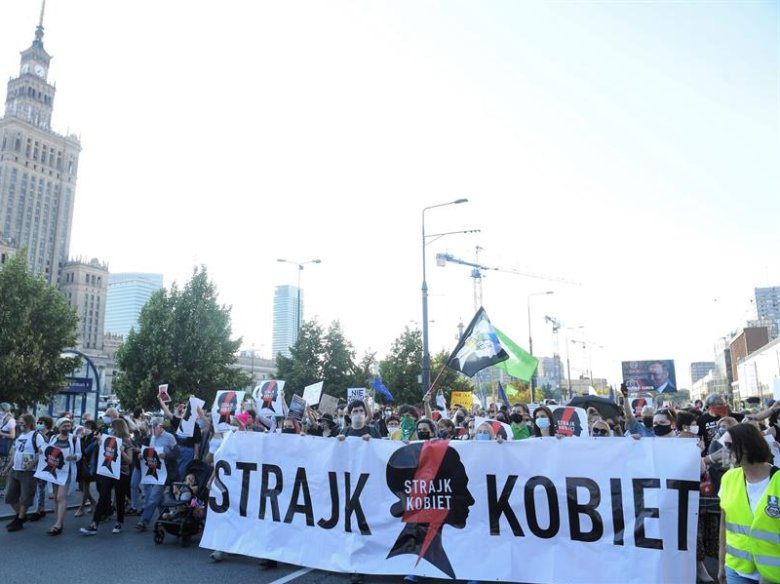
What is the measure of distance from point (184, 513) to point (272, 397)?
7.91 meters

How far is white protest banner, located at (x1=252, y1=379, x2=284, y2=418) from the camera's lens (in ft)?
55.3

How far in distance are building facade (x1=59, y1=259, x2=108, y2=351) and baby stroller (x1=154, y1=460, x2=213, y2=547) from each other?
146687 mm

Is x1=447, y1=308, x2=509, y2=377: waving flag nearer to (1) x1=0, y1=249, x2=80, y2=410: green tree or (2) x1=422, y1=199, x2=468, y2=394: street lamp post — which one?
(2) x1=422, y1=199, x2=468, y2=394: street lamp post

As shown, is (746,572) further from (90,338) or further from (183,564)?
(90,338)

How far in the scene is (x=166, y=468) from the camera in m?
10.7

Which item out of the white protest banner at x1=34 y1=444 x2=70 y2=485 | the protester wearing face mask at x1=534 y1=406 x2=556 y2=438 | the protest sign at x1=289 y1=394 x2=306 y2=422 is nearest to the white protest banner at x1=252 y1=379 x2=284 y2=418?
the protest sign at x1=289 y1=394 x2=306 y2=422

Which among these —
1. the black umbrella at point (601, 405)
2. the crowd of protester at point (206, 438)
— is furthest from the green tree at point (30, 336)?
the black umbrella at point (601, 405)

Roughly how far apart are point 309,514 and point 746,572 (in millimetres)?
5141

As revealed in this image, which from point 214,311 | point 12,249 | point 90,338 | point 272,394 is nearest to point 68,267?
point 90,338

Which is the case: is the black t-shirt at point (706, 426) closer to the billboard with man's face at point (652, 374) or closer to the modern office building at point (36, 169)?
the billboard with man's face at point (652, 374)

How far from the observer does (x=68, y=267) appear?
144 meters

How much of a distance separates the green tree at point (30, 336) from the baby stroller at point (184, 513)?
18716mm

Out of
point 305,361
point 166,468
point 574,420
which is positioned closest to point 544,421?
point 574,420

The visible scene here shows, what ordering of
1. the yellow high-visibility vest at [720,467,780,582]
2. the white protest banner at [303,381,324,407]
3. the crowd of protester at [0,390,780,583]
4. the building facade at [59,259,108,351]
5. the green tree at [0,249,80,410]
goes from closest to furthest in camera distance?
the yellow high-visibility vest at [720,467,780,582], the crowd of protester at [0,390,780,583], the white protest banner at [303,381,324,407], the green tree at [0,249,80,410], the building facade at [59,259,108,351]
